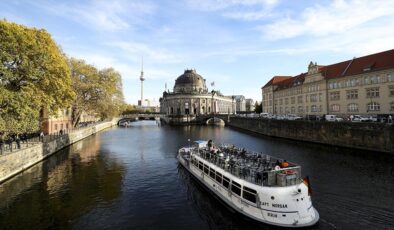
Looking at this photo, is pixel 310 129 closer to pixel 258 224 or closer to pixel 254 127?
pixel 254 127

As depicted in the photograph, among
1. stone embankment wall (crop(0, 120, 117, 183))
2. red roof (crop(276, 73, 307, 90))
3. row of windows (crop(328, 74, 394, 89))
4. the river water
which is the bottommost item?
the river water

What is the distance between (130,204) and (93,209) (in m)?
3.06

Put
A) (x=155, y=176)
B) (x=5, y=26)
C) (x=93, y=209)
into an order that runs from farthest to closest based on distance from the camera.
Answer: (x=155, y=176) → (x=5, y=26) → (x=93, y=209)

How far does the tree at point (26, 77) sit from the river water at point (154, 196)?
7.02m

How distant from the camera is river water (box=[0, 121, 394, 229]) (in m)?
21.8

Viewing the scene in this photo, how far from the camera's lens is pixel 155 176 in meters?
36.0

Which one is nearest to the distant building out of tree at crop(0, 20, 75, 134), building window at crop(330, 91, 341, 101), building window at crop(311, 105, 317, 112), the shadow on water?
tree at crop(0, 20, 75, 134)

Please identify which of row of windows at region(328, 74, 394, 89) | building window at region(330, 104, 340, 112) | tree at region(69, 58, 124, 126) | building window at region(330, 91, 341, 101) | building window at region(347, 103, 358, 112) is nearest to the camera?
row of windows at region(328, 74, 394, 89)

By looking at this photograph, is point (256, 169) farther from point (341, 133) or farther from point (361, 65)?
point (361, 65)

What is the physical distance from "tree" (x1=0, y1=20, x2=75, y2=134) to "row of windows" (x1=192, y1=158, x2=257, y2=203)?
21.2m

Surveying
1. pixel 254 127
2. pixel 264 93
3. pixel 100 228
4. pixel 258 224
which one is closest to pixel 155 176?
pixel 100 228

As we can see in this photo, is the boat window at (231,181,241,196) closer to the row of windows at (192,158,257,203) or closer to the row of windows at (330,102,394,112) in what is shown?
the row of windows at (192,158,257,203)

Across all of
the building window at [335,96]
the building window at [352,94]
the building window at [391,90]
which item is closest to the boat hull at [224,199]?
the building window at [391,90]

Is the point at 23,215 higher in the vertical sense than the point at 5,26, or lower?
lower
